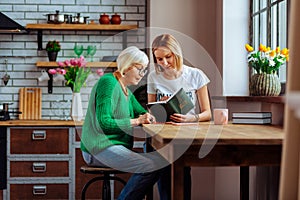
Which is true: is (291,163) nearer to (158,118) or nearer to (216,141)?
(216,141)

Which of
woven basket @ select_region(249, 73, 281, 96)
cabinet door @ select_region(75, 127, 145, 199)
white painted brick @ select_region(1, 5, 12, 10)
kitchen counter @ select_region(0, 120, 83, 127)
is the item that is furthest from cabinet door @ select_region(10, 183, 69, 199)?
woven basket @ select_region(249, 73, 281, 96)

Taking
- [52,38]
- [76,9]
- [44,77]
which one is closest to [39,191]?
[44,77]

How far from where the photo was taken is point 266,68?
13.2 feet

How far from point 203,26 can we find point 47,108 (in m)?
1.68

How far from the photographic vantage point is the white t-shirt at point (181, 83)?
431 centimetres

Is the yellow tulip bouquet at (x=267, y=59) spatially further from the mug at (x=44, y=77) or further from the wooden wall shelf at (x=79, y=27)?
the mug at (x=44, y=77)

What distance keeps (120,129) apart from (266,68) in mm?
1030

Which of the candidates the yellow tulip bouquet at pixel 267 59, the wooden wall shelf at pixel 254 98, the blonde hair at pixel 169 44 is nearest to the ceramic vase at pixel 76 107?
the wooden wall shelf at pixel 254 98

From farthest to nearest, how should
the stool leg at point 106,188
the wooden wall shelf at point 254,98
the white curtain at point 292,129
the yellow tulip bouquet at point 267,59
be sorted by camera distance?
the stool leg at point 106,188 → the yellow tulip bouquet at point 267,59 → the wooden wall shelf at point 254,98 → the white curtain at point 292,129

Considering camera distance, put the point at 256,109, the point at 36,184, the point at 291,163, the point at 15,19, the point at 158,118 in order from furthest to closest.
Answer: the point at 15,19 → the point at 36,184 → the point at 256,109 → the point at 158,118 → the point at 291,163

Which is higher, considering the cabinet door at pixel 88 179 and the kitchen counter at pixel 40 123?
the kitchen counter at pixel 40 123

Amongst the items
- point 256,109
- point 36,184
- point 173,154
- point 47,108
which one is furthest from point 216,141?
point 47,108

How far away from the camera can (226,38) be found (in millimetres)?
5148

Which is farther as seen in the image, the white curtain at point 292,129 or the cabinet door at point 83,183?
the cabinet door at point 83,183
